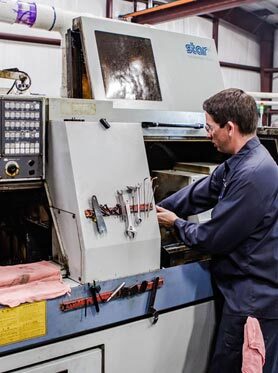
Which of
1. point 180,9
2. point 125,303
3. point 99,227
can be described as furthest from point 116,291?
point 180,9

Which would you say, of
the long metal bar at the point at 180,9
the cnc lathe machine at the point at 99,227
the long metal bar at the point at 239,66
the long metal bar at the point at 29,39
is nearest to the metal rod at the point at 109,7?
the long metal bar at the point at 180,9

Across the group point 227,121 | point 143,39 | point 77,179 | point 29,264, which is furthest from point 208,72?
point 29,264

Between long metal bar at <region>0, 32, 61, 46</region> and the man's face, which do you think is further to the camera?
long metal bar at <region>0, 32, 61, 46</region>

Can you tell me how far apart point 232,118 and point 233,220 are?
31 cm

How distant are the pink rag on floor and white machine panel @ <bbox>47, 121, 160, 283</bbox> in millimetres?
66

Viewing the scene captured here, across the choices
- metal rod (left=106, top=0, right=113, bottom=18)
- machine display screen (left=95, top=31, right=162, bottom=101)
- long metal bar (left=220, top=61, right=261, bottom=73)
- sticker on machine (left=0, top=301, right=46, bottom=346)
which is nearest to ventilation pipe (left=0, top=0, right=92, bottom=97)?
machine display screen (left=95, top=31, right=162, bottom=101)

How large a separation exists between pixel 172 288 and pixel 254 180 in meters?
0.43

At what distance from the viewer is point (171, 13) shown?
12.3 ft

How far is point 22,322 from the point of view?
47.2 inches

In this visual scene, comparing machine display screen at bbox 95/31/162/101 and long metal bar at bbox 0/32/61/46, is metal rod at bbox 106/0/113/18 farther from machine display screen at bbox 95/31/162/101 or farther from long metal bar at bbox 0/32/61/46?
machine display screen at bbox 95/31/162/101

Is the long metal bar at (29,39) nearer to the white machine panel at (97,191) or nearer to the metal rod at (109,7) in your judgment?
the metal rod at (109,7)

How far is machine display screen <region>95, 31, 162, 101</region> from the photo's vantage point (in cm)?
166

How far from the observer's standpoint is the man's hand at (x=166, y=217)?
152 centimetres

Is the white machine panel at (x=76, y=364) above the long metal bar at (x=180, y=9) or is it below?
below
